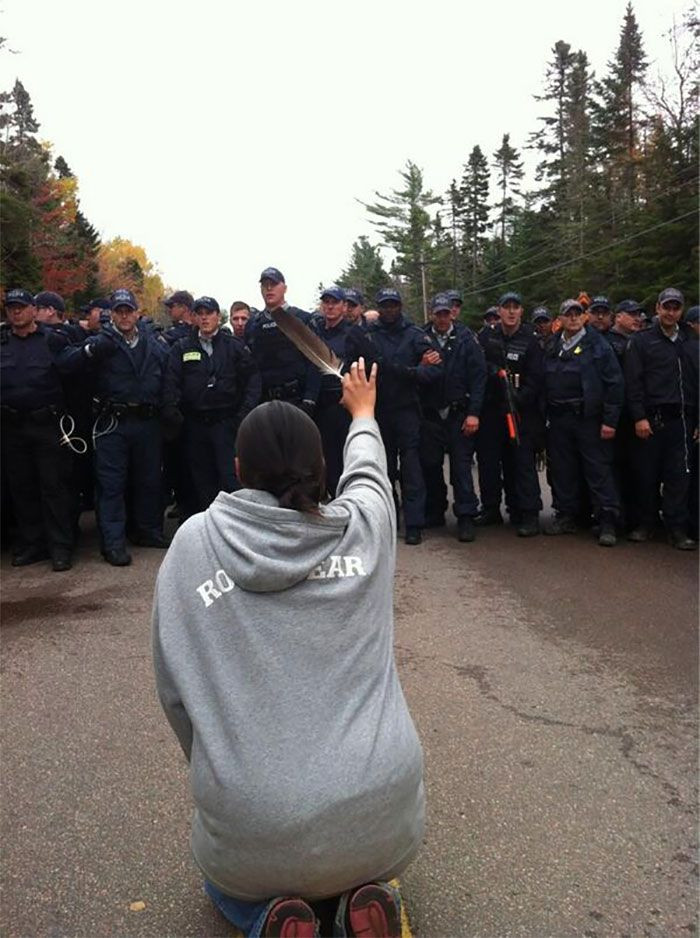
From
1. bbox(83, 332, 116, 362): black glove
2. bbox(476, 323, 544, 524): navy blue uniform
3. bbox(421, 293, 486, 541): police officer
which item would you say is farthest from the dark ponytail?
bbox(476, 323, 544, 524): navy blue uniform

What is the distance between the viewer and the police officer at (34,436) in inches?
277

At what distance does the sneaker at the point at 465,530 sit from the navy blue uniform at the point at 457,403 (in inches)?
2.0

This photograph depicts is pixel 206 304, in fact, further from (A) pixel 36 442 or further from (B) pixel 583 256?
(B) pixel 583 256

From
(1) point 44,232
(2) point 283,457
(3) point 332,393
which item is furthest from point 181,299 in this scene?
(1) point 44,232

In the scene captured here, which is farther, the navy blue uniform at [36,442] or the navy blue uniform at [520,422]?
the navy blue uniform at [520,422]

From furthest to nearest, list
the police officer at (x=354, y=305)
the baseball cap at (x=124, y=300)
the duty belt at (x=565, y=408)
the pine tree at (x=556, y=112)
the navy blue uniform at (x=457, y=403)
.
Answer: the pine tree at (x=556, y=112) < the police officer at (x=354, y=305) < the navy blue uniform at (x=457, y=403) < the duty belt at (x=565, y=408) < the baseball cap at (x=124, y=300)

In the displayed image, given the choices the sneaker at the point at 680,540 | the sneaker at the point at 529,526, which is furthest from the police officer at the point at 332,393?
the sneaker at the point at 680,540

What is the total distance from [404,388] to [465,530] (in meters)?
1.55

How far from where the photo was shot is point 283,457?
7.50 feet

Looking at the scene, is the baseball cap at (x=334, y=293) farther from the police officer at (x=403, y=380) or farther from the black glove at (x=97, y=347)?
the black glove at (x=97, y=347)

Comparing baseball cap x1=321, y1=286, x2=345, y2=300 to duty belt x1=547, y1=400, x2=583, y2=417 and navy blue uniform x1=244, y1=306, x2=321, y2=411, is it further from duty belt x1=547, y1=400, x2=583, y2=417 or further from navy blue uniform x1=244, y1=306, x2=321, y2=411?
duty belt x1=547, y1=400, x2=583, y2=417

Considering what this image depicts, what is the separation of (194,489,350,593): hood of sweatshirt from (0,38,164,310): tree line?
77.1 feet

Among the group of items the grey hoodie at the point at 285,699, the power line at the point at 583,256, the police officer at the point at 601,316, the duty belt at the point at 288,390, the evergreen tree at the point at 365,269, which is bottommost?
the grey hoodie at the point at 285,699

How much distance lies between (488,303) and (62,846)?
53.0 m
